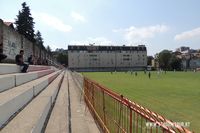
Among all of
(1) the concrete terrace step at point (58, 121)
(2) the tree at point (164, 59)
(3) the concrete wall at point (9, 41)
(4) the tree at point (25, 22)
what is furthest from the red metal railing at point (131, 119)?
(2) the tree at point (164, 59)

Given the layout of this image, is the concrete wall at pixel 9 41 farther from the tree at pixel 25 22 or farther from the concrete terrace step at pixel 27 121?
the tree at pixel 25 22

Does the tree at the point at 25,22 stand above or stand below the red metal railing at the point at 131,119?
above

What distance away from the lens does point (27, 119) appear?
724 cm

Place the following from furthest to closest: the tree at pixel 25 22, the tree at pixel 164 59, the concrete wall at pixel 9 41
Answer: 1. the tree at pixel 164 59
2. the tree at pixel 25 22
3. the concrete wall at pixel 9 41

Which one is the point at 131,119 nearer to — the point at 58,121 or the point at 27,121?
the point at 27,121

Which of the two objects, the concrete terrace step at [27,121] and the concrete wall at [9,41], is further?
the concrete wall at [9,41]

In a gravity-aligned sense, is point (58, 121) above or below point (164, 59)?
below

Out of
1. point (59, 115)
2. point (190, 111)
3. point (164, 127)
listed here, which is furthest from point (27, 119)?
point (190, 111)

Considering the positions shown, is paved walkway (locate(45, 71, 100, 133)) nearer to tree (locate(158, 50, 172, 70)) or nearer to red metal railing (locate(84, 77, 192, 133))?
red metal railing (locate(84, 77, 192, 133))

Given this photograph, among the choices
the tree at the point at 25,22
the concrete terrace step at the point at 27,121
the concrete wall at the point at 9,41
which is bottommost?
the concrete terrace step at the point at 27,121

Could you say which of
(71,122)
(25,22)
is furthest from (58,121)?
(25,22)

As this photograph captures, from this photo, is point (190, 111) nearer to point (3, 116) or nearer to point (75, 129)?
point (75, 129)

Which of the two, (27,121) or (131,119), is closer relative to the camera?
(131,119)

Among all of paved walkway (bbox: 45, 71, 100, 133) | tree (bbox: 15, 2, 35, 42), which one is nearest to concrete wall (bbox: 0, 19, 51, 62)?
paved walkway (bbox: 45, 71, 100, 133)
